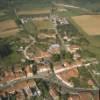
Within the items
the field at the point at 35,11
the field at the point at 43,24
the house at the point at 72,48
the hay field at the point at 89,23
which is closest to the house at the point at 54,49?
the house at the point at 72,48

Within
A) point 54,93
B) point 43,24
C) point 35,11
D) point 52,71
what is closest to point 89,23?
point 43,24

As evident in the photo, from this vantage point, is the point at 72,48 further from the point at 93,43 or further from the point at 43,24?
the point at 43,24

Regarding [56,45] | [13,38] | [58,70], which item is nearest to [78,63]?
[58,70]

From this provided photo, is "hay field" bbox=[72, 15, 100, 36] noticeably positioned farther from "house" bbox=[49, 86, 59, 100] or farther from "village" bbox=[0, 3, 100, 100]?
"house" bbox=[49, 86, 59, 100]

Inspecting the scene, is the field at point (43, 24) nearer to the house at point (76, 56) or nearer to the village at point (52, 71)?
the village at point (52, 71)

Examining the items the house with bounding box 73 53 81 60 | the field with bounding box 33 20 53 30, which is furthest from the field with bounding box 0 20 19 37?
the house with bounding box 73 53 81 60

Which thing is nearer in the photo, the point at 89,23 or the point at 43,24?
the point at 43,24

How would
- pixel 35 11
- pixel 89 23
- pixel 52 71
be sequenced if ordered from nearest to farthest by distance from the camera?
1. pixel 52 71
2. pixel 89 23
3. pixel 35 11
